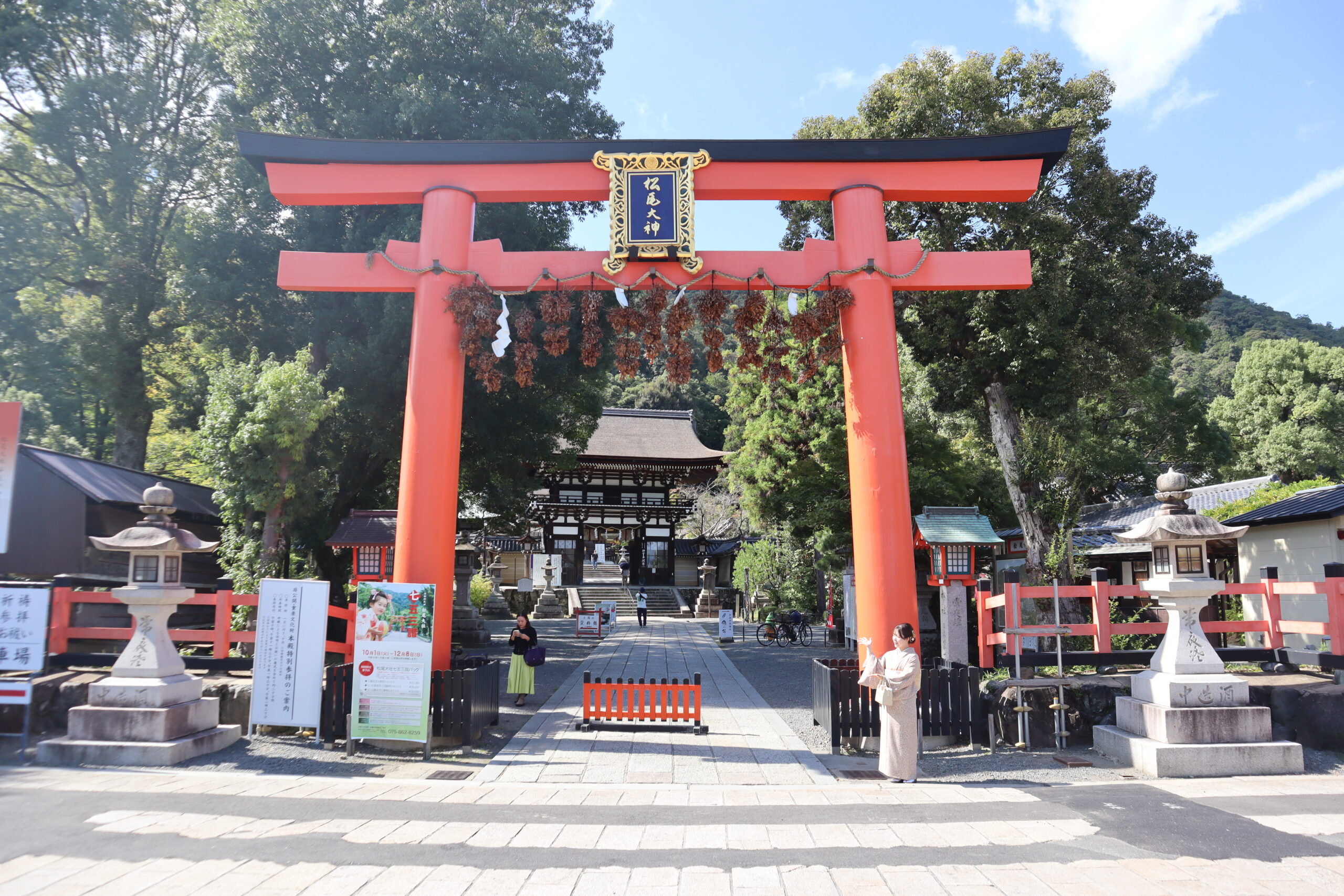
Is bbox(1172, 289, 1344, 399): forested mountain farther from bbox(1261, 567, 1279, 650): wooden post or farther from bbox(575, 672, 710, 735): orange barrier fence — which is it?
bbox(575, 672, 710, 735): orange barrier fence

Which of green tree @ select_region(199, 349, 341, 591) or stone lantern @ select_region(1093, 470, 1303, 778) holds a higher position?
green tree @ select_region(199, 349, 341, 591)

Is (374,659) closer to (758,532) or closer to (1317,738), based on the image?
(1317,738)

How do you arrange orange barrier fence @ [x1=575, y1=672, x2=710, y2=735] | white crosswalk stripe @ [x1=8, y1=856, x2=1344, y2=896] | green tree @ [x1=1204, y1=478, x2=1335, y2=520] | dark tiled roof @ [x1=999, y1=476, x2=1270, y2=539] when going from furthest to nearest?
dark tiled roof @ [x1=999, y1=476, x2=1270, y2=539], green tree @ [x1=1204, y1=478, x2=1335, y2=520], orange barrier fence @ [x1=575, y1=672, x2=710, y2=735], white crosswalk stripe @ [x1=8, y1=856, x2=1344, y2=896]

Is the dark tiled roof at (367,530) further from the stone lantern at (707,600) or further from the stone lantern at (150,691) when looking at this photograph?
the stone lantern at (707,600)

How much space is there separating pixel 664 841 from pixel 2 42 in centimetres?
1918

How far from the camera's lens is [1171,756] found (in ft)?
20.9

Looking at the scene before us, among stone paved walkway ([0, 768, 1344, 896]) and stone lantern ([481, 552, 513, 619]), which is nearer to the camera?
stone paved walkway ([0, 768, 1344, 896])

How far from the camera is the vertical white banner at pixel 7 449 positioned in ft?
24.2

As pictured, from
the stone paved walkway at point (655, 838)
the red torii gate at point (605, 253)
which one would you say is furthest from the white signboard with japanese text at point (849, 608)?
the stone paved walkway at point (655, 838)

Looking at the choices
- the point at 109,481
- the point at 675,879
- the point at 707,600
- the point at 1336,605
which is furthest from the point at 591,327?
the point at 707,600

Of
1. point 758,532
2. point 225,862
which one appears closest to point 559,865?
point 225,862

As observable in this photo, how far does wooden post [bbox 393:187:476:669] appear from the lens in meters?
7.88

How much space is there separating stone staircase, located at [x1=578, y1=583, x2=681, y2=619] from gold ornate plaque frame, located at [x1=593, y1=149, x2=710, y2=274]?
21.4 m

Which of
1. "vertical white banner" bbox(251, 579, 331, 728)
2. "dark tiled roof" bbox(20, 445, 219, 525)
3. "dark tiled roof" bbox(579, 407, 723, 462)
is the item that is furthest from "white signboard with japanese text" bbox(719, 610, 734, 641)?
"dark tiled roof" bbox(579, 407, 723, 462)
